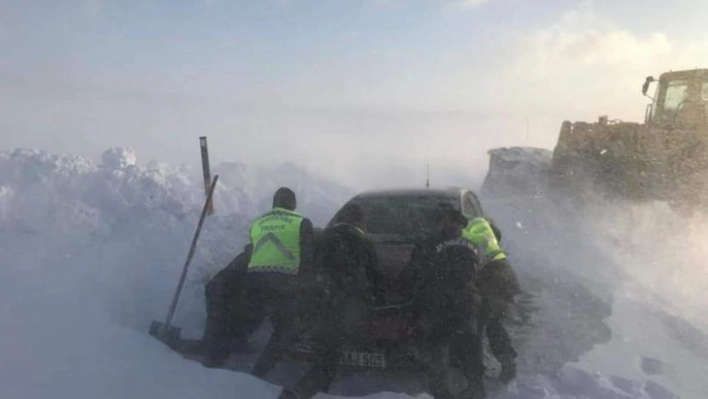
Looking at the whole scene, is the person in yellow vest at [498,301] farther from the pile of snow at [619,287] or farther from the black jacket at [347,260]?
the black jacket at [347,260]

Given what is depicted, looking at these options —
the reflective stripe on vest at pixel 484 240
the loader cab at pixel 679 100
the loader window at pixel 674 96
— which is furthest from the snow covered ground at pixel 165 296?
the loader window at pixel 674 96

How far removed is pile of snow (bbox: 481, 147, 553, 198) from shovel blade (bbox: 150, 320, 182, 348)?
12128 millimetres

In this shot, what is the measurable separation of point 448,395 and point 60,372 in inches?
109

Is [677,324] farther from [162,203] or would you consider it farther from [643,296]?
[162,203]

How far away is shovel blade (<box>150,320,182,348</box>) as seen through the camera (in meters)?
6.11

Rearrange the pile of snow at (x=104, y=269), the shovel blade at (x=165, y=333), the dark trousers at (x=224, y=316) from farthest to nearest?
the shovel blade at (x=165, y=333) < the dark trousers at (x=224, y=316) < the pile of snow at (x=104, y=269)

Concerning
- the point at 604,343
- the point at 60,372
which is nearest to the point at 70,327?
the point at 60,372

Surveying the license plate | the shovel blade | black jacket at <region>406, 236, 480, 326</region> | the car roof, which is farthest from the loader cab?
the shovel blade

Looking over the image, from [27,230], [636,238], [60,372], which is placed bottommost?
[636,238]

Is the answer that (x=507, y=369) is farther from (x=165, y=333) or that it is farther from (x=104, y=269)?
(x=104, y=269)

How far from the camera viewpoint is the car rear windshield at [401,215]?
7.28 meters

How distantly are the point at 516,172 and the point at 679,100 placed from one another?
426 centimetres

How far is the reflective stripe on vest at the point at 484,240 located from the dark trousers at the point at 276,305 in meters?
1.68

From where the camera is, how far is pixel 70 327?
527cm
